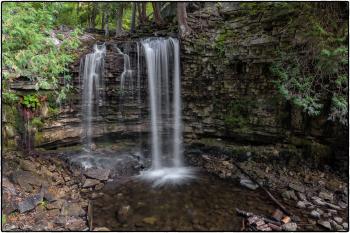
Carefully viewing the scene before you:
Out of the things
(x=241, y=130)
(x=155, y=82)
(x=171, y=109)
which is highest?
(x=155, y=82)

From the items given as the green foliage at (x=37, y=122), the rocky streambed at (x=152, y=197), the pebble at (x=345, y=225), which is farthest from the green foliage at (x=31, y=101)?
the pebble at (x=345, y=225)

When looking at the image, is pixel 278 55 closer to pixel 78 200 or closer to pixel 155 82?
pixel 155 82

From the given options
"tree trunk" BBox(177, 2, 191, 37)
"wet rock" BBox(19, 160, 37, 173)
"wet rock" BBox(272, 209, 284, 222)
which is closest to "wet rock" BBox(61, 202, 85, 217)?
"wet rock" BBox(19, 160, 37, 173)

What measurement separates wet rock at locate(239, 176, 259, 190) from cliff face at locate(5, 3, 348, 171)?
4.15ft

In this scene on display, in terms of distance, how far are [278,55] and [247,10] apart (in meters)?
2.38

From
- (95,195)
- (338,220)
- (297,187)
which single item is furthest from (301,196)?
(95,195)

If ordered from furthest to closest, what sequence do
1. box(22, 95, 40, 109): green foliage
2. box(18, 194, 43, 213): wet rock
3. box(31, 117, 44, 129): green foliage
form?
box(31, 117, 44, 129): green foliage < box(22, 95, 40, 109): green foliage < box(18, 194, 43, 213): wet rock

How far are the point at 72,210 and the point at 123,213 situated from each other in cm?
118

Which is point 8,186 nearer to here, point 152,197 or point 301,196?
point 152,197

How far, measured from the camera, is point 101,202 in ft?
21.4

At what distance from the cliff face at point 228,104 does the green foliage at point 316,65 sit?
1.41 ft

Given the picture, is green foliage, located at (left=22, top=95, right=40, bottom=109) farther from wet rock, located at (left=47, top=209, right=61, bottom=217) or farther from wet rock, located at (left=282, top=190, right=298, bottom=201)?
wet rock, located at (left=282, top=190, right=298, bottom=201)

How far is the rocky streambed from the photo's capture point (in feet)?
18.4

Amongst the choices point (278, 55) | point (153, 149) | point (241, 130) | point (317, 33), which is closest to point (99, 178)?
point (153, 149)
